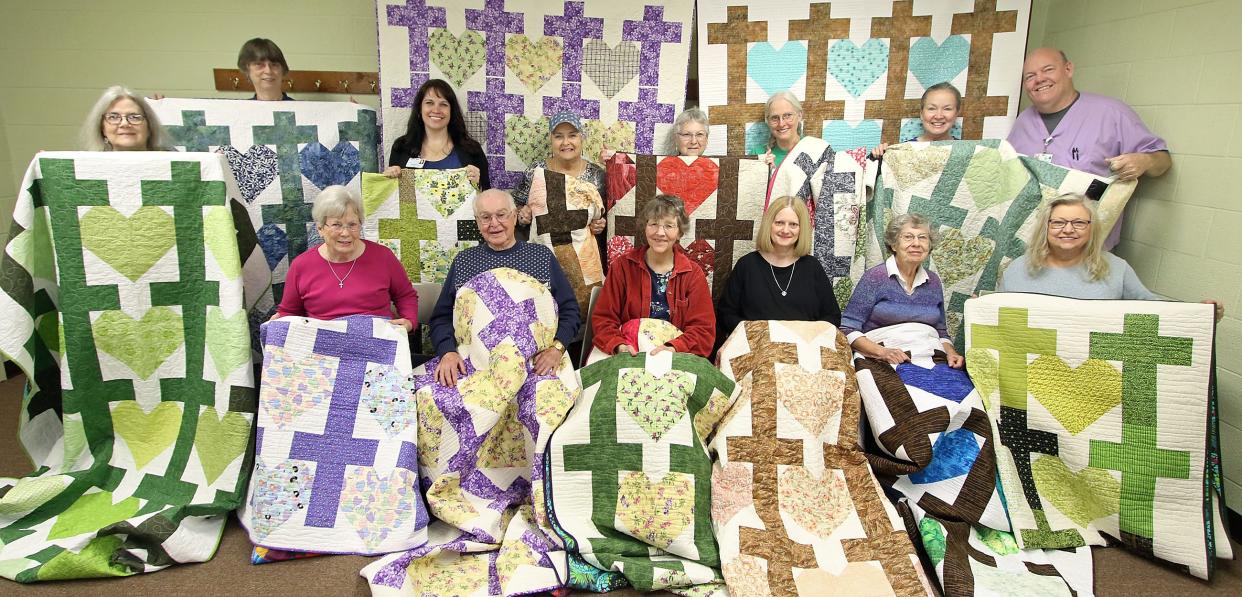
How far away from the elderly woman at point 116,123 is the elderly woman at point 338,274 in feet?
2.27

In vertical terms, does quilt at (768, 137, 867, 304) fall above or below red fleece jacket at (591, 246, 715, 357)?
above

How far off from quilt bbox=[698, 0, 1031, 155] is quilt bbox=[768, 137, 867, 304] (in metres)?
0.42

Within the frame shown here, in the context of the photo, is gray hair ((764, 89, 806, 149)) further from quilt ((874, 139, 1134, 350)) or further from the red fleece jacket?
the red fleece jacket

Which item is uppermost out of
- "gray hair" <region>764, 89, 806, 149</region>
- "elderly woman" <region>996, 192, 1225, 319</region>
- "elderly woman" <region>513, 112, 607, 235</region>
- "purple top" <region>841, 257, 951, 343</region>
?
"gray hair" <region>764, 89, 806, 149</region>

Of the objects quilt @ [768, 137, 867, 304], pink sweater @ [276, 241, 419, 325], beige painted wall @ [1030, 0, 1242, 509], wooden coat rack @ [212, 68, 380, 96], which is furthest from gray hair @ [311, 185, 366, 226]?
beige painted wall @ [1030, 0, 1242, 509]

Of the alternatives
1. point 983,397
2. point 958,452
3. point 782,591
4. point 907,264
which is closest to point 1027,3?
point 907,264

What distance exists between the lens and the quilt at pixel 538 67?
10.4 ft

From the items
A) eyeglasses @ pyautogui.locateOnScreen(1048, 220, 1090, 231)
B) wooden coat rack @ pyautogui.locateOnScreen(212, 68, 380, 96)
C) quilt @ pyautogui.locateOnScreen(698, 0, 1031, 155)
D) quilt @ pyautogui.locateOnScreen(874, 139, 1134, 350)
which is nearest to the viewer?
eyeglasses @ pyautogui.locateOnScreen(1048, 220, 1090, 231)

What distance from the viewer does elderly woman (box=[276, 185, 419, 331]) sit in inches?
94.0

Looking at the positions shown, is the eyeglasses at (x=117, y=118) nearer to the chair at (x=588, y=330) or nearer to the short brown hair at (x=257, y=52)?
the short brown hair at (x=257, y=52)

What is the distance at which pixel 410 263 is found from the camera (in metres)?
2.98

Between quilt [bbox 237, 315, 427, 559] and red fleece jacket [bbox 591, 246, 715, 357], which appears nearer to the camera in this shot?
quilt [bbox 237, 315, 427, 559]

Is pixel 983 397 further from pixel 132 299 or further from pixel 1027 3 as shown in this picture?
A: pixel 132 299

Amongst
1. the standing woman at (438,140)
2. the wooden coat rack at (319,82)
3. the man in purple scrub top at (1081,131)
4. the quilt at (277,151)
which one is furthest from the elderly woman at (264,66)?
the man in purple scrub top at (1081,131)
